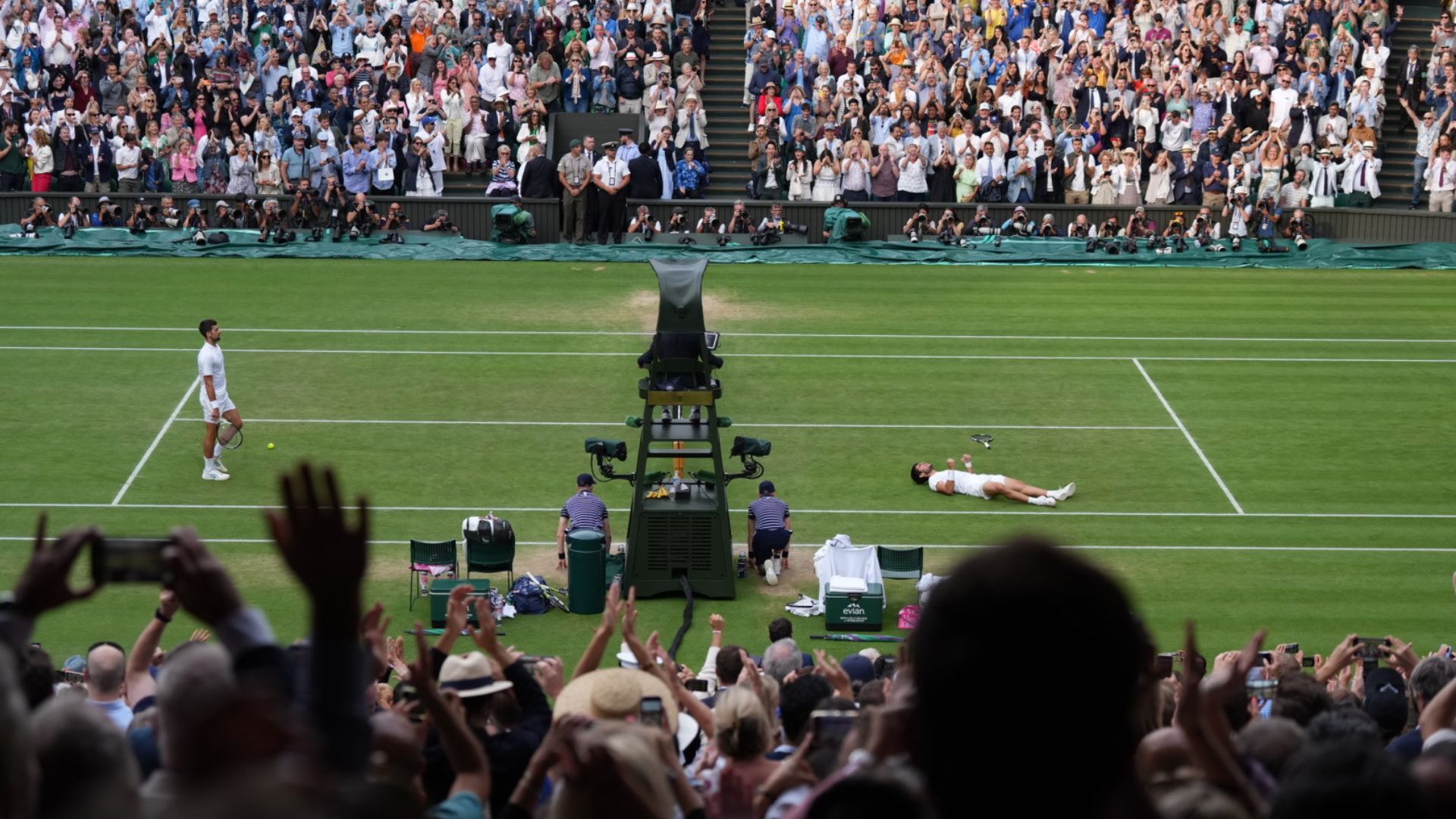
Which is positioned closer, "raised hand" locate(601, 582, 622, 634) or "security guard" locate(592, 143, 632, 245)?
"raised hand" locate(601, 582, 622, 634)

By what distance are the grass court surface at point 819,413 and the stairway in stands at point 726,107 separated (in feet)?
19.2

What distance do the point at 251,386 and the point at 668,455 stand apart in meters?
10.00

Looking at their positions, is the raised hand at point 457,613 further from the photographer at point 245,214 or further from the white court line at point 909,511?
the photographer at point 245,214


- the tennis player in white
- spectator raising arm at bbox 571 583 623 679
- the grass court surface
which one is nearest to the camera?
spectator raising arm at bbox 571 583 623 679

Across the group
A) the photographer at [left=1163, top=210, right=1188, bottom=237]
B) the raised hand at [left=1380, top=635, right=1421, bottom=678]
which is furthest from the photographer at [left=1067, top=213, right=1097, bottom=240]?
the raised hand at [left=1380, top=635, right=1421, bottom=678]

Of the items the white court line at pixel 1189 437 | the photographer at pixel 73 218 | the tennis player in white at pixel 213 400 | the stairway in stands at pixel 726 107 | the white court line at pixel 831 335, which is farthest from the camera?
the stairway in stands at pixel 726 107

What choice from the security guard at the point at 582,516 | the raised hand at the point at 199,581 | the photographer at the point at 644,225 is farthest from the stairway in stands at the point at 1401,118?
the raised hand at the point at 199,581

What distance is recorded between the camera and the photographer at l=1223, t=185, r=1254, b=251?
1431 inches

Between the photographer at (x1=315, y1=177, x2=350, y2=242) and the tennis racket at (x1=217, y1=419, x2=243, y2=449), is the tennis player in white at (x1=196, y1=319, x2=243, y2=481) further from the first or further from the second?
the photographer at (x1=315, y1=177, x2=350, y2=242)

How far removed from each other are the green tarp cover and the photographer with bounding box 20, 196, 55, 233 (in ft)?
0.81

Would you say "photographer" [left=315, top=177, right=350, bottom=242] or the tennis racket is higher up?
"photographer" [left=315, top=177, right=350, bottom=242]

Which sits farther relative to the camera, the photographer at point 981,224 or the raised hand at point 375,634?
the photographer at point 981,224

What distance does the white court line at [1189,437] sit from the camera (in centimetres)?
2170

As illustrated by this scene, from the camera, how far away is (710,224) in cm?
3634
